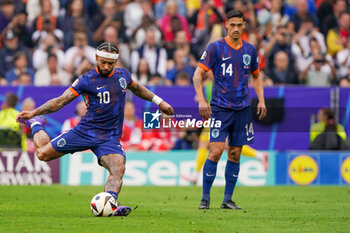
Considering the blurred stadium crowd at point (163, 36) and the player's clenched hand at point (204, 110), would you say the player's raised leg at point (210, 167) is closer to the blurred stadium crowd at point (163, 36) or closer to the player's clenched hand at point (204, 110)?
the player's clenched hand at point (204, 110)

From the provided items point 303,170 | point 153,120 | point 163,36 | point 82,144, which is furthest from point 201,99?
point 163,36

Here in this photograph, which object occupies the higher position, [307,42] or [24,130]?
[307,42]

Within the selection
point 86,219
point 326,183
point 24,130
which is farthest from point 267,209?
point 24,130

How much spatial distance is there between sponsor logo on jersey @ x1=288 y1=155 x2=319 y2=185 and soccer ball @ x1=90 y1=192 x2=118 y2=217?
7908 millimetres

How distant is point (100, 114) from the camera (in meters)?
10.7

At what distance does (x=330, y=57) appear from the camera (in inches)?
829

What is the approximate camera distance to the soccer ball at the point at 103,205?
1012 cm

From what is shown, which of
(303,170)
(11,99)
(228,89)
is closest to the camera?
(228,89)

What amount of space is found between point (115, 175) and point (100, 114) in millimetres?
852

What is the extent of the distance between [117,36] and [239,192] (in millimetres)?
7797

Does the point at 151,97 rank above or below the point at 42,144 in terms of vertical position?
above

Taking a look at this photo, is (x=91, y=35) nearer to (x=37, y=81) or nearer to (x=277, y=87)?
(x=37, y=81)

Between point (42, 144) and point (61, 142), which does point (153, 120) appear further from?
point (42, 144)

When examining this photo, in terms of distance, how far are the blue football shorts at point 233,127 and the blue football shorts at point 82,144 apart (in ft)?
4.83
